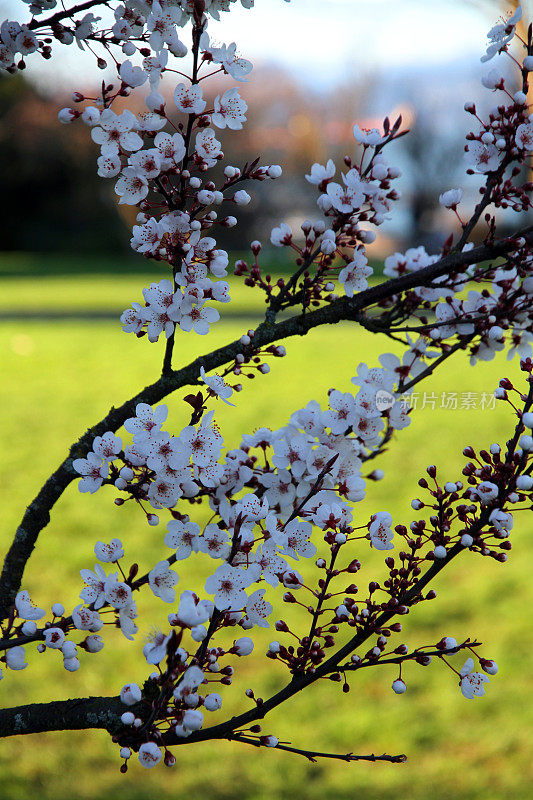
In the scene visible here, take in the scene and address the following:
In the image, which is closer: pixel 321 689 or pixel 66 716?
pixel 66 716

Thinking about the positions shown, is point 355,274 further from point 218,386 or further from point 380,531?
point 380,531

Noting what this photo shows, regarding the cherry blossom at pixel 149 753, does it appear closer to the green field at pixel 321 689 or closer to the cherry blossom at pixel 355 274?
the cherry blossom at pixel 355 274

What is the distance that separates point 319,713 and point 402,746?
434 millimetres

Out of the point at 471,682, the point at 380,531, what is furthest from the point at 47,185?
the point at 471,682

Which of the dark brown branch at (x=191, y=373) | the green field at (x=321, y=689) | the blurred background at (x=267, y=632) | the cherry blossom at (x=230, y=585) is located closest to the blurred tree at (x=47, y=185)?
the blurred background at (x=267, y=632)

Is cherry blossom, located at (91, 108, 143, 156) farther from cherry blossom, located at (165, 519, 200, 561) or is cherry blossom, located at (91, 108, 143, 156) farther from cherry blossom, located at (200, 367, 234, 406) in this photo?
cherry blossom, located at (165, 519, 200, 561)

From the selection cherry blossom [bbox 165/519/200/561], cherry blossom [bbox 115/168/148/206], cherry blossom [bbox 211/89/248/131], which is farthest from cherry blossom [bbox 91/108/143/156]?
cherry blossom [bbox 165/519/200/561]

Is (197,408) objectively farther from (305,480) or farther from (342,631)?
(342,631)

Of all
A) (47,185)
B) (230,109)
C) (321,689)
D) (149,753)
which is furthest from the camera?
(47,185)

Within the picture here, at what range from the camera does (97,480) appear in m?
1.59

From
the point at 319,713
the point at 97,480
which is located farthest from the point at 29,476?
the point at 97,480

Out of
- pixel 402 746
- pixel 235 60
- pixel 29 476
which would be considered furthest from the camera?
pixel 29 476

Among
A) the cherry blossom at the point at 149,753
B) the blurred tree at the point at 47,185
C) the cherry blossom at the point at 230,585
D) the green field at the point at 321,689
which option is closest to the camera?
the cherry blossom at the point at 149,753

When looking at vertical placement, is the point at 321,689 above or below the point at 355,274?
below
